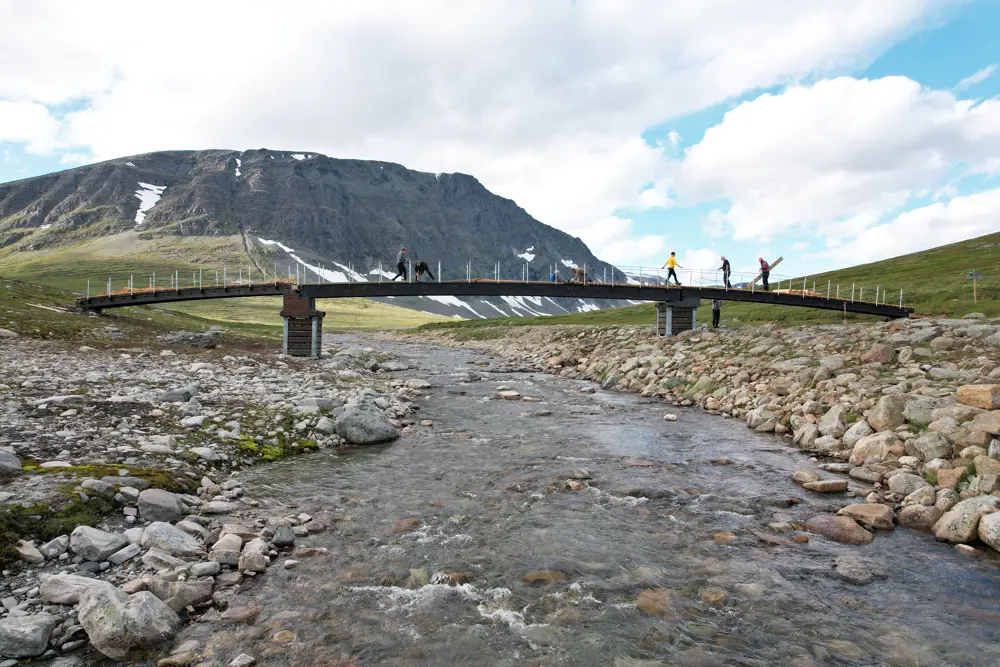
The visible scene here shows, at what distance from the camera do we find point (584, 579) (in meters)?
9.62

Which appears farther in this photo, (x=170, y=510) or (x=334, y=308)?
(x=334, y=308)

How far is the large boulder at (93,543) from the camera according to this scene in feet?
28.3

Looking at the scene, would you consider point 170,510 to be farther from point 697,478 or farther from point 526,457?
point 697,478

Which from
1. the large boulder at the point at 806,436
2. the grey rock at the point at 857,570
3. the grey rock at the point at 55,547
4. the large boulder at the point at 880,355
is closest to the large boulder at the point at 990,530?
the grey rock at the point at 857,570

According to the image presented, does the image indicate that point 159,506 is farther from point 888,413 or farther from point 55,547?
point 888,413

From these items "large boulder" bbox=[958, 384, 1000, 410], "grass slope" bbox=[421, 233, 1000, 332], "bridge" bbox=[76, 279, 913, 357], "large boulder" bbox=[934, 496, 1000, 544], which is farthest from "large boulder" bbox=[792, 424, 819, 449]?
"bridge" bbox=[76, 279, 913, 357]

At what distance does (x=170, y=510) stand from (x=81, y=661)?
165 inches

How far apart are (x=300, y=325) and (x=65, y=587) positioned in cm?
3941

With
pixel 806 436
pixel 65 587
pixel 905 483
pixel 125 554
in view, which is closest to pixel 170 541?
pixel 125 554

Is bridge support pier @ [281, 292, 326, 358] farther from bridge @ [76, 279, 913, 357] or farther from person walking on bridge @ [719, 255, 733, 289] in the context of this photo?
person walking on bridge @ [719, 255, 733, 289]

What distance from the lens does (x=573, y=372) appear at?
43.3 metres

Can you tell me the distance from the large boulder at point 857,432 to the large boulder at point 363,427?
15.7 m

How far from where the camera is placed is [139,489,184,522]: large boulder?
407 inches

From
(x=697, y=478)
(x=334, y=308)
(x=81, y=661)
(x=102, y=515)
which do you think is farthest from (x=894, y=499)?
(x=334, y=308)
